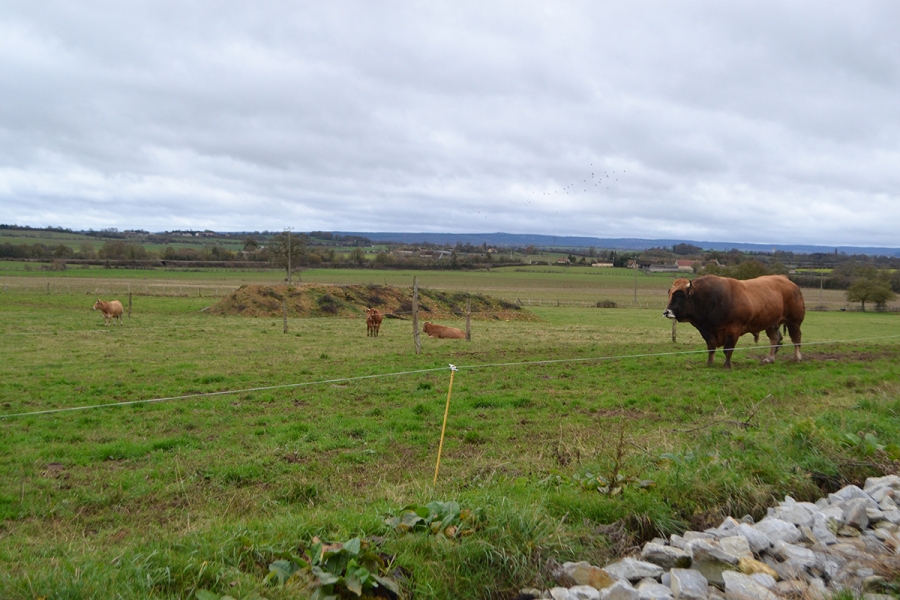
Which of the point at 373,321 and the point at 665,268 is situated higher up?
the point at 665,268

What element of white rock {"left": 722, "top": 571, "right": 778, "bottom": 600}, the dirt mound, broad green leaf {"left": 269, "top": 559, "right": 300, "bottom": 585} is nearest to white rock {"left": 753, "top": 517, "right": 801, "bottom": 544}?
white rock {"left": 722, "top": 571, "right": 778, "bottom": 600}

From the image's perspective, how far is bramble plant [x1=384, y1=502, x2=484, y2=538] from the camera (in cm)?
419

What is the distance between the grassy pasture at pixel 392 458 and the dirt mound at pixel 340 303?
21.4m

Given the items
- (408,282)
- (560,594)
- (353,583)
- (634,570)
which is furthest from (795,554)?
(408,282)

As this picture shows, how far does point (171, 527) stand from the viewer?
4.99m

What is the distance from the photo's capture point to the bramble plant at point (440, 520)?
4.19 metres

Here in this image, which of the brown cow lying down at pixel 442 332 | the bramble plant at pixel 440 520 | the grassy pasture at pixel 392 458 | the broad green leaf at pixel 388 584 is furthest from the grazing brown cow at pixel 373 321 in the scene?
the broad green leaf at pixel 388 584

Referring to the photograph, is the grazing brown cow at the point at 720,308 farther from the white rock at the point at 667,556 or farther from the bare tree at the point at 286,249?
the bare tree at the point at 286,249

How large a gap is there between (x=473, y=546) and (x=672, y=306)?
41.2 feet

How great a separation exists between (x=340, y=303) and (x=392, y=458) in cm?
3262

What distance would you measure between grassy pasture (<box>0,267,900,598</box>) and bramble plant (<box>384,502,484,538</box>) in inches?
3.5

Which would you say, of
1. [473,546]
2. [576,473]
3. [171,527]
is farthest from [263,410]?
[473,546]

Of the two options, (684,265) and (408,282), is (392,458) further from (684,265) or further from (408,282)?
(408,282)

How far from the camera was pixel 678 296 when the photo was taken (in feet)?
50.1
